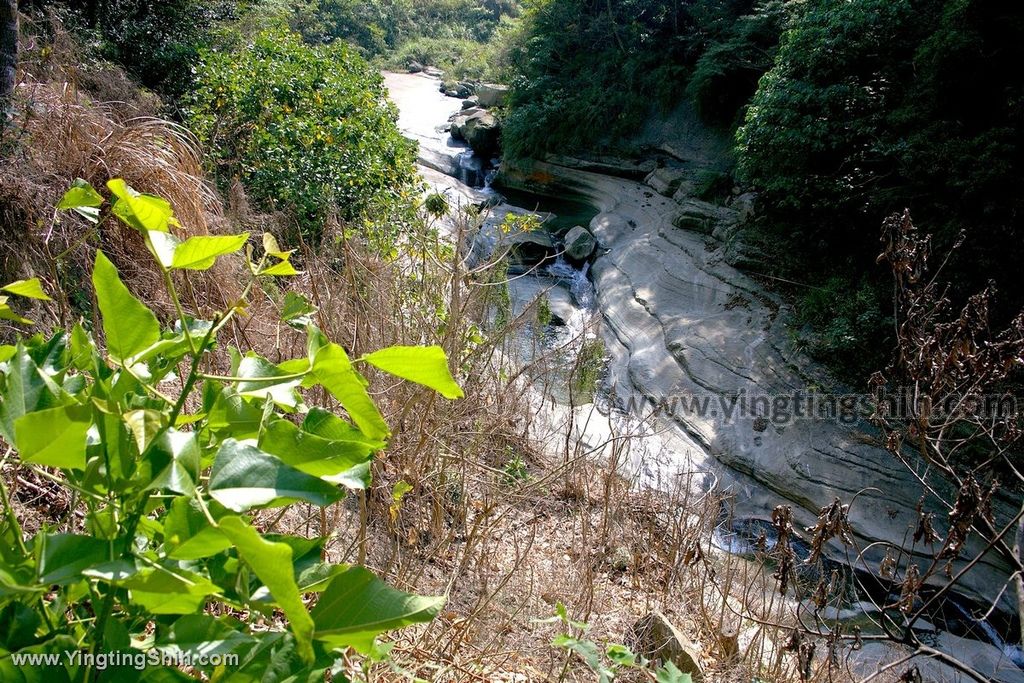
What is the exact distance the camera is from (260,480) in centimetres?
58

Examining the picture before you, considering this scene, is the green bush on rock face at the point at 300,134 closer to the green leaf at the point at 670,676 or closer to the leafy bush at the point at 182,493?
the green leaf at the point at 670,676

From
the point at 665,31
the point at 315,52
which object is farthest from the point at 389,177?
the point at 665,31

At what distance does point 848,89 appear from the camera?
27.7ft

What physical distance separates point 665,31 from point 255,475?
15.7 meters

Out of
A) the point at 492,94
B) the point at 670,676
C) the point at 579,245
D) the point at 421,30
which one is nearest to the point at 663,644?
the point at 670,676

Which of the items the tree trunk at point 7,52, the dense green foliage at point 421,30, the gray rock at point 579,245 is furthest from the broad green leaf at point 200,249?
the dense green foliage at point 421,30

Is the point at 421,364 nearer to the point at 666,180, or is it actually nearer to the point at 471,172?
the point at 666,180

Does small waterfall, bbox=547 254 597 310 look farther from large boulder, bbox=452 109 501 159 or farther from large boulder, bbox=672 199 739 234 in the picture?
large boulder, bbox=452 109 501 159

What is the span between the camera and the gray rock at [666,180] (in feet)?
41.3

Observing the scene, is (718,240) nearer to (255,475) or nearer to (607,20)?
(607,20)

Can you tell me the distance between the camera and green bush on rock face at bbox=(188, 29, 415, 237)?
6.16 m

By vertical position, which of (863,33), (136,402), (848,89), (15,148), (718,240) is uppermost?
(863,33)

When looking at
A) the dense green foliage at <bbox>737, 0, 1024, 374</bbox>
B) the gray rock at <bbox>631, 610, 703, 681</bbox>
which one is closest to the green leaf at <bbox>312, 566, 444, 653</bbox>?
the gray rock at <bbox>631, 610, 703, 681</bbox>

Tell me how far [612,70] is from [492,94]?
395cm
